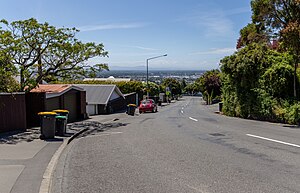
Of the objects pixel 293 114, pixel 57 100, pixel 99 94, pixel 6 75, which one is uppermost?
pixel 6 75

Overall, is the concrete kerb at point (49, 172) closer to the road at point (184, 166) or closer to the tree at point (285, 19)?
the road at point (184, 166)

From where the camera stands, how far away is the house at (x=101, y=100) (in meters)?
44.2

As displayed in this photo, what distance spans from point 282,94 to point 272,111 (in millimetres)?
1223

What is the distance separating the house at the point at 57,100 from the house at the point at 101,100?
13.7 m

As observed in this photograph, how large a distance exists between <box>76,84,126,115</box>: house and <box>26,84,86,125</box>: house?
45.1ft

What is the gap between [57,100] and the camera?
25797mm

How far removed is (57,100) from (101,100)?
61.6 feet

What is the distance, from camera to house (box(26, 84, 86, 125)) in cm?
2083

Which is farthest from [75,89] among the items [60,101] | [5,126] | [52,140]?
[52,140]

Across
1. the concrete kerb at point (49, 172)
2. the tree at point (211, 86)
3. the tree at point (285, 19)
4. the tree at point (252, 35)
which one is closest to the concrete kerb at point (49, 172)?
the concrete kerb at point (49, 172)

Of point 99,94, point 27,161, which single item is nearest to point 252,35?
point 27,161

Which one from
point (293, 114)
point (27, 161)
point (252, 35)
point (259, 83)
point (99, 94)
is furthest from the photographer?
point (99, 94)

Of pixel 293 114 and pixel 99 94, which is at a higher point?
pixel 99 94

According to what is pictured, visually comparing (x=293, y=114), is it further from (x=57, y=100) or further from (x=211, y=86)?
(x=211, y=86)
